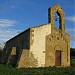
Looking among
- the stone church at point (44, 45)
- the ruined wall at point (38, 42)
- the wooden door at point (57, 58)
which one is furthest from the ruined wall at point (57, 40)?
the ruined wall at point (38, 42)

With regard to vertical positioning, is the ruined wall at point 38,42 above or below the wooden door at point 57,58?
above

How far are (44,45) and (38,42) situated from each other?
0.98 metres

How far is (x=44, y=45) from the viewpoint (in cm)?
3066

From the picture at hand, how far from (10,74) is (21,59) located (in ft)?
25.9

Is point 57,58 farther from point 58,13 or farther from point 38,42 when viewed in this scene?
point 58,13

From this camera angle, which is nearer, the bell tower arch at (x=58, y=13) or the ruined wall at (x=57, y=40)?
the ruined wall at (x=57, y=40)

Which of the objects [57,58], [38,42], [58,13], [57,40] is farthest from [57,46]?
[58,13]

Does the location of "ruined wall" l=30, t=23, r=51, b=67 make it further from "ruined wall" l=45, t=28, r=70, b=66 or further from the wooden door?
the wooden door

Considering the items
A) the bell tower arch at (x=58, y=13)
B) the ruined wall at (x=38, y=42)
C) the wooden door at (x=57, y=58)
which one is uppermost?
the bell tower arch at (x=58, y=13)

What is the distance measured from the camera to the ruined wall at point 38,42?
97.5ft

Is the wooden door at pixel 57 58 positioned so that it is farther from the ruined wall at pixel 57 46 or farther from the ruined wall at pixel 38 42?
the ruined wall at pixel 38 42

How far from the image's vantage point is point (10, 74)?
2097cm

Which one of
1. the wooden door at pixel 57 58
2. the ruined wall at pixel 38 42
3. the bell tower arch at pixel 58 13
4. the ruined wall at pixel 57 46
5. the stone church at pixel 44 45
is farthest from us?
the bell tower arch at pixel 58 13

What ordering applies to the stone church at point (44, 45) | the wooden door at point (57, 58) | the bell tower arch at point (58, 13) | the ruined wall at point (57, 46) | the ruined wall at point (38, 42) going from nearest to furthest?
the stone church at point (44, 45) → the ruined wall at point (38, 42) → the ruined wall at point (57, 46) → the wooden door at point (57, 58) → the bell tower arch at point (58, 13)
